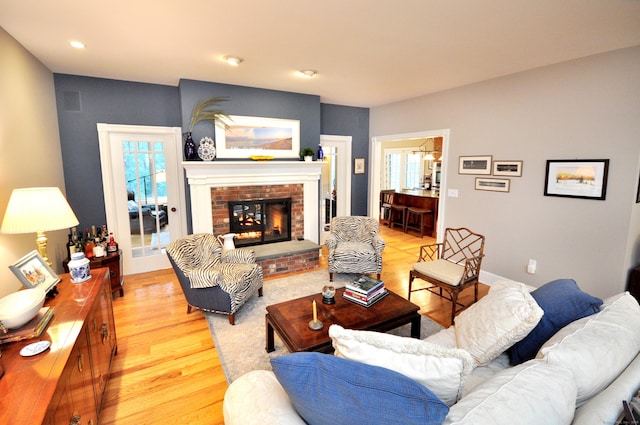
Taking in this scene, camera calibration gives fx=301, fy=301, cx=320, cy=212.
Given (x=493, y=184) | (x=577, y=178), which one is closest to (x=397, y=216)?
(x=493, y=184)

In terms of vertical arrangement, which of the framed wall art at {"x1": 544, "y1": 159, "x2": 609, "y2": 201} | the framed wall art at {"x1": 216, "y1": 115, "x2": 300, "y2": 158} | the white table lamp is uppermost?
the framed wall art at {"x1": 216, "y1": 115, "x2": 300, "y2": 158}

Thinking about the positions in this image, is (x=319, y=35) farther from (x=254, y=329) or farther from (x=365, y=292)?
(x=254, y=329)

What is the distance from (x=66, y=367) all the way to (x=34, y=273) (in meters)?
0.93

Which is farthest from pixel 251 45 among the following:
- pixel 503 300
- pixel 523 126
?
pixel 523 126

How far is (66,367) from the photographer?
4.24 ft

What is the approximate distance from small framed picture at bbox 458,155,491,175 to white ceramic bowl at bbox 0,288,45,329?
4519 mm

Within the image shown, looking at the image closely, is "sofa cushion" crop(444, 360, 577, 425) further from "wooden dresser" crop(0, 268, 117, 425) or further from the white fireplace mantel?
the white fireplace mantel

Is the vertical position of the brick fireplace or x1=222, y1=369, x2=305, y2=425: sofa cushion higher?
the brick fireplace

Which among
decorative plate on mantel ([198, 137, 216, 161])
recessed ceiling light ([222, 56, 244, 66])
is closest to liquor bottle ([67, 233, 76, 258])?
decorative plate on mantel ([198, 137, 216, 161])

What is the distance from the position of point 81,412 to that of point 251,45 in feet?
9.49

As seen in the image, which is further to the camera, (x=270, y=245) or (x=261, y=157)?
(x=270, y=245)

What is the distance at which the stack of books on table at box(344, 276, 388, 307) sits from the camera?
8.45 feet

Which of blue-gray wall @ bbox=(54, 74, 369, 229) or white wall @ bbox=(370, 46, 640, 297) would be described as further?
blue-gray wall @ bbox=(54, 74, 369, 229)

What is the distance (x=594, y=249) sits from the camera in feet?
10.2
